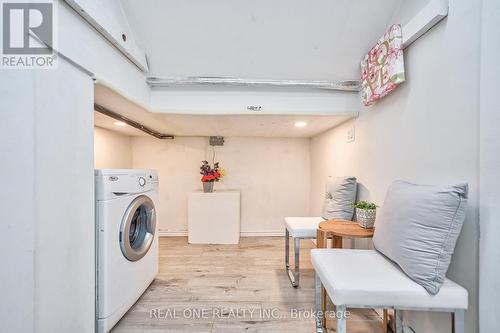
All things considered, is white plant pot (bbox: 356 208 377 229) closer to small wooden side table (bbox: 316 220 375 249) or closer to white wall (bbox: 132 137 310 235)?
small wooden side table (bbox: 316 220 375 249)

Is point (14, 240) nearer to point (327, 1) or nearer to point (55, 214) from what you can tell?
point (55, 214)

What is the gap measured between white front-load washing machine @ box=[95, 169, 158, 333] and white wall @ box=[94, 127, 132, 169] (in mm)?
1251

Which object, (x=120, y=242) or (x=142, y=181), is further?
(x=142, y=181)

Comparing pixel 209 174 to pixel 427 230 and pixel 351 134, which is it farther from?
pixel 427 230

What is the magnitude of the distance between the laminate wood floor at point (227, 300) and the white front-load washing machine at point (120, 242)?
165 millimetres

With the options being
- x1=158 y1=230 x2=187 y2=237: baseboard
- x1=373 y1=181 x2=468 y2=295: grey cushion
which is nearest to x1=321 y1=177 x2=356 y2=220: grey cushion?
x1=373 y1=181 x2=468 y2=295: grey cushion

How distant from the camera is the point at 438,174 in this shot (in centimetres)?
99

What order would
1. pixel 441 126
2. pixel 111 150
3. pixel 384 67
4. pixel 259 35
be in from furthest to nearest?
pixel 111 150, pixel 259 35, pixel 384 67, pixel 441 126

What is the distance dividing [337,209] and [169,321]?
61.1 inches

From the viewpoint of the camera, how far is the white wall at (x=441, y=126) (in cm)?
84

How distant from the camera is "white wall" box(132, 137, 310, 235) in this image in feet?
10.2

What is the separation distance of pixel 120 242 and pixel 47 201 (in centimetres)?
58

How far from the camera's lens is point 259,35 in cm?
146

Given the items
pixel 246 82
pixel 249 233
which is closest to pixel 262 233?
pixel 249 233
